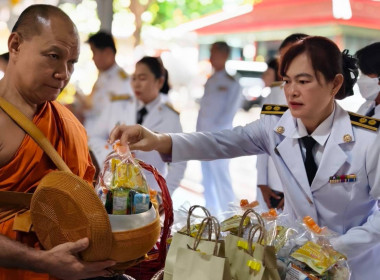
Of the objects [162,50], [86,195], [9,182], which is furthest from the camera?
[162,50]

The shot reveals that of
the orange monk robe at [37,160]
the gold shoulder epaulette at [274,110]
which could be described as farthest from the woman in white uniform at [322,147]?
the orange monk robe at [37,160]

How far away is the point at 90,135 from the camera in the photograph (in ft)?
14.8

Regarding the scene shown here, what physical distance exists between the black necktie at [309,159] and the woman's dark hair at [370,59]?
1.50m

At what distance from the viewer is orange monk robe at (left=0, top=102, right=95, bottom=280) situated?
5.27ft

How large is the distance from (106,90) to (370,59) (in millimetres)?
2296

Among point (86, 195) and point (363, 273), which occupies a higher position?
point (86, 195)

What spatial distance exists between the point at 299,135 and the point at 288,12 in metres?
4.79

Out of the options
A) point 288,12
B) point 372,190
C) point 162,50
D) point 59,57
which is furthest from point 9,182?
point 288,12

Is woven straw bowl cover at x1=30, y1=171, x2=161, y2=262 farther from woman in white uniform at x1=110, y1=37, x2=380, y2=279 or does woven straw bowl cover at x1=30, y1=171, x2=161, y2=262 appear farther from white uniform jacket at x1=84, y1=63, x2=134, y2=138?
white uniform jacket at x1=84, y1=63, x2=134, y2=138

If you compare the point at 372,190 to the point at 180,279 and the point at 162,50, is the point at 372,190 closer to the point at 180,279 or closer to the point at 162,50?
the point at 180,279

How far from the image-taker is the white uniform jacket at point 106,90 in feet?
15.2

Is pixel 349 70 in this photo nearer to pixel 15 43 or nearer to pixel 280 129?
pixel 280 129

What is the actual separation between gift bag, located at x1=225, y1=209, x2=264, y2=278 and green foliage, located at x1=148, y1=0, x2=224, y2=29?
17.0 ft

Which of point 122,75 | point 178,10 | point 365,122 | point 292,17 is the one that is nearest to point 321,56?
point 365,122
